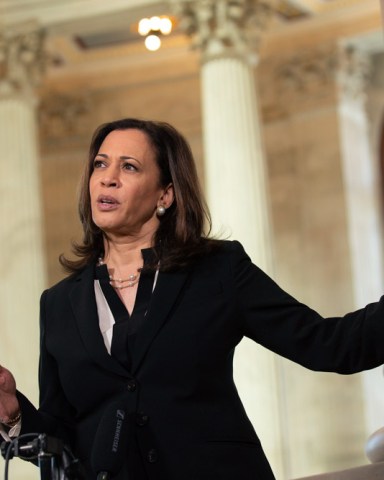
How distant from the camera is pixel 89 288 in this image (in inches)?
166

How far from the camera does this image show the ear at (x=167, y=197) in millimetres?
4332

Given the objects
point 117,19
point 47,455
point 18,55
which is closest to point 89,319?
point 47,455

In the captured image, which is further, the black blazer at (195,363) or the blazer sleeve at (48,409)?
the blazer sleeve at (48,409)

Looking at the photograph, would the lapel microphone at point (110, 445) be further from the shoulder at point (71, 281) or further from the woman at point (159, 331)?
the shoulder at point (71, 281)

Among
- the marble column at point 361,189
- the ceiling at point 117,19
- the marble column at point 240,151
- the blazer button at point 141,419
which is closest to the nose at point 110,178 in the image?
the blazer button at point 141,419

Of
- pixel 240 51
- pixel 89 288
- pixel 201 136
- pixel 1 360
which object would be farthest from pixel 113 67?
pixel 89 288

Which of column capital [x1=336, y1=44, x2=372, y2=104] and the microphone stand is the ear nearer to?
the microphone stand

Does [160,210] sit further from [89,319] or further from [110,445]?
[110,445]

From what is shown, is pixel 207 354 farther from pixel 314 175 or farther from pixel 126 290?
pixel 314 175

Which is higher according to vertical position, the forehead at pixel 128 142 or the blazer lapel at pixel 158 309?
the forehead at pixel 128 142

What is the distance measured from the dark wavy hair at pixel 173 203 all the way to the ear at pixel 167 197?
14mm

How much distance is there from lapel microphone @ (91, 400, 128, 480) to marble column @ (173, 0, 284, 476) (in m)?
11.2

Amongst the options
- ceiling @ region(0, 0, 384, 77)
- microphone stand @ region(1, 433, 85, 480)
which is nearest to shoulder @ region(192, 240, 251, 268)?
microphone stand @ region(1, 433, 85, 480)

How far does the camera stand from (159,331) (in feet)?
13.1
